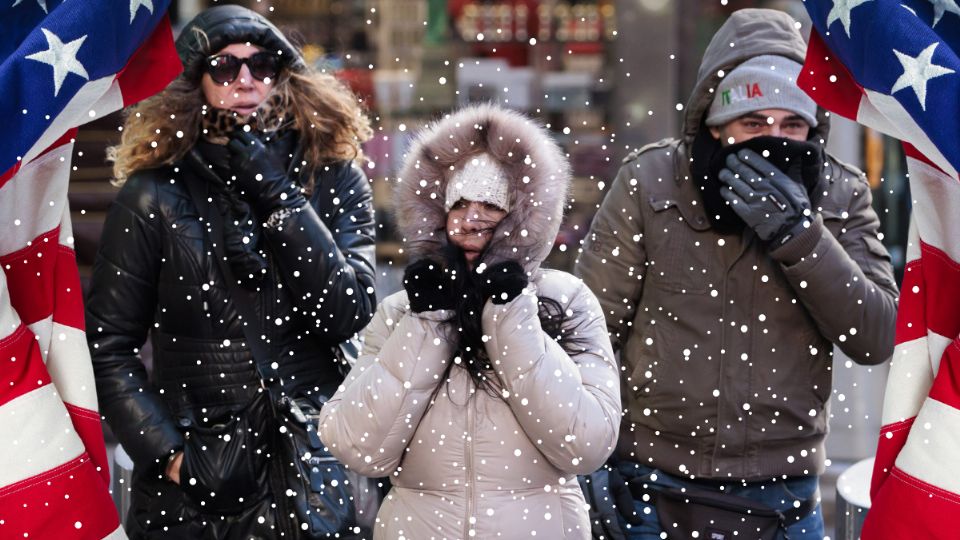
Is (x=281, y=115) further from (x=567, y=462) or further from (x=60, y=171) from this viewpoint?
(x=567, y=462)

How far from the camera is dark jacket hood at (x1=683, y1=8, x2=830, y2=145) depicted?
4.16m

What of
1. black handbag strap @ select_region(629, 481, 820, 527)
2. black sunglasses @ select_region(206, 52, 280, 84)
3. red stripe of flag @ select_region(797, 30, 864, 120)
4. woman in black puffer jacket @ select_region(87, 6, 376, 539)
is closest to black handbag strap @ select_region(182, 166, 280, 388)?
woman in black puffer jacket @ select_region(87, 6, 376, 539)

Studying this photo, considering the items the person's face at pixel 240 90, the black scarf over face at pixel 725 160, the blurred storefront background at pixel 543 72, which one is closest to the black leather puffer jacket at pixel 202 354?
the person's face at pixel 240 90

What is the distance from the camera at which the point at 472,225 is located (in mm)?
3518

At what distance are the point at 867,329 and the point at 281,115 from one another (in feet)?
5.69

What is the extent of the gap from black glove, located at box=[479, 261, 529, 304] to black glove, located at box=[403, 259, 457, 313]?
0.08 metres

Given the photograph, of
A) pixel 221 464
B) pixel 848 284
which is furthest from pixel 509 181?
pixel 221 464

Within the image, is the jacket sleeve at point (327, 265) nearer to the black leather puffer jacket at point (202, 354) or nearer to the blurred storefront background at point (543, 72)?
the black leather puffer jacket at point (202, 354)

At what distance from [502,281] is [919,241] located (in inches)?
38.9

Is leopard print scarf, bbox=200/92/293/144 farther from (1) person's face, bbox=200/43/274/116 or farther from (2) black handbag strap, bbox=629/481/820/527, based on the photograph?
(2) black handbag strap, bbox=629/481/820/527

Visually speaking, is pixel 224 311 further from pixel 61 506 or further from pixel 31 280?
pixel 61 506

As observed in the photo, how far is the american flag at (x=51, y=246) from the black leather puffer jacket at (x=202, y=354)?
446 millimetres

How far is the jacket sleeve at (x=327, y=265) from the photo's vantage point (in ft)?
13.1

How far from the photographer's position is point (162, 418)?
13.1 ft
